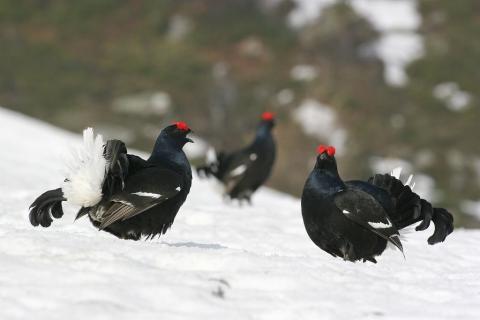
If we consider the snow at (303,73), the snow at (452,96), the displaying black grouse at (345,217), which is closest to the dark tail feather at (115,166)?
the displaying black grouse at (345,217)

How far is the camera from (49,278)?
3.95 m

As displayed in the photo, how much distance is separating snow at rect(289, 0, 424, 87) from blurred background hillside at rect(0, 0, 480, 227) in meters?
0.08

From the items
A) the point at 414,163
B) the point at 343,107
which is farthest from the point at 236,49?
the point at 414,163

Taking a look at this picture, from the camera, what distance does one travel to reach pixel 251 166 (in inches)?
435

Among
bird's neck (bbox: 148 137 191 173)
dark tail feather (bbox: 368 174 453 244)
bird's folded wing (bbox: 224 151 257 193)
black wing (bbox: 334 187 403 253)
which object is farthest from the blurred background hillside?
bird's neck (bbox: 148 137 191 173)

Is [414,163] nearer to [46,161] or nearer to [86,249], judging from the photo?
A: [46,161]

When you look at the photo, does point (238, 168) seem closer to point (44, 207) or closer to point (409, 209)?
point (409, 209)

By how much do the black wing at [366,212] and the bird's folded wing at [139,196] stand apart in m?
1.15

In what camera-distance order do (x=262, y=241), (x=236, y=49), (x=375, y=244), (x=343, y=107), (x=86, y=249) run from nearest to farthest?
(x=86, y=249)
(x=375, y=244)
(x=262, y=241)
(x=343, y=107)
(x=236, y=49)

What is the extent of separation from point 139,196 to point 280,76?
23585mm

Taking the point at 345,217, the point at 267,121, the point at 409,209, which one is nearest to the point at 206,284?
the point at 345,217

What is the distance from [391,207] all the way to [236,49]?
2486 cm

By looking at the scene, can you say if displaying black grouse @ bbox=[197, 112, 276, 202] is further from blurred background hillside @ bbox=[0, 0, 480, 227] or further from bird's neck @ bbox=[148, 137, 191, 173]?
blurred background hillside @ bbox=[0, 0, 480, 227]

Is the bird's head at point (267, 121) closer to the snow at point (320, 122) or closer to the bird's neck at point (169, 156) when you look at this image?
the bird's neck at point (169, 156)
